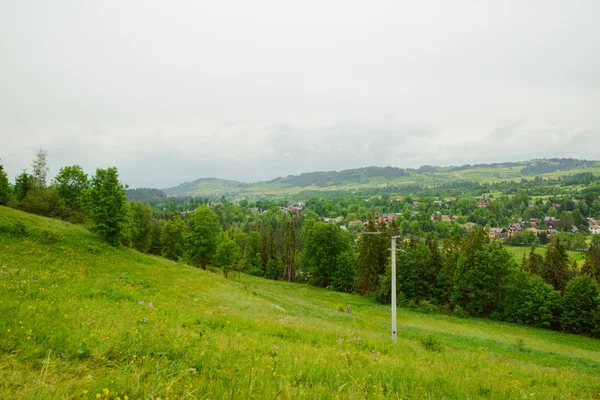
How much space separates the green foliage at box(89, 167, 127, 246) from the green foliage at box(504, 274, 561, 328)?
180 feet

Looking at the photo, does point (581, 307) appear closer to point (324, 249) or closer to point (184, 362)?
point (324, 249)

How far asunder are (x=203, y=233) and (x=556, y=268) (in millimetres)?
59290

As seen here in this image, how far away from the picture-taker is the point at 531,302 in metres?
41.9

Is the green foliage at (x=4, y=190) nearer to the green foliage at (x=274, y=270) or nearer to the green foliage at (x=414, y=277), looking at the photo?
the green foliage at (x=274, y=270)

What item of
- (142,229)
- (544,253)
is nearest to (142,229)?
(142,229)

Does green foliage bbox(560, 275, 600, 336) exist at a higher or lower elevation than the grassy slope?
lower

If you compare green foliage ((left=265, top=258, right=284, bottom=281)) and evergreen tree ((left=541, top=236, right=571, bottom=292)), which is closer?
evergreen tree ((left=541, top=236, right=571, bottom=292))

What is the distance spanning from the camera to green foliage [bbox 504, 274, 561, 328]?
135 ft

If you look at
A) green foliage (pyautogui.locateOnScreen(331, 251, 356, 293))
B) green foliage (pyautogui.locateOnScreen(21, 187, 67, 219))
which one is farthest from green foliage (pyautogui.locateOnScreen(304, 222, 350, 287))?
green foliage (pyautogui.locateOnScreen(21, 187, 67, 219))

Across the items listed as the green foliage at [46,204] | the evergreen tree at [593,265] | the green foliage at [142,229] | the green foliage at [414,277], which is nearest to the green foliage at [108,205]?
the green foliage at [46,204]

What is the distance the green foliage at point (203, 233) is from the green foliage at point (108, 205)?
1564 cm

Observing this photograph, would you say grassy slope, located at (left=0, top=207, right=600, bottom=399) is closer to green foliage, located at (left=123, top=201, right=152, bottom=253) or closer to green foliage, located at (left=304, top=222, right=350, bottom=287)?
green foliage, located at (left=304, top=222, right=350, bottom=287)

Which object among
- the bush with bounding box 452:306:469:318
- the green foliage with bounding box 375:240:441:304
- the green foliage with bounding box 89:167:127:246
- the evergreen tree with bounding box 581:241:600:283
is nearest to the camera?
the green foliage with bounding box 89:167:127:246

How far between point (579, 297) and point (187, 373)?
178ft
